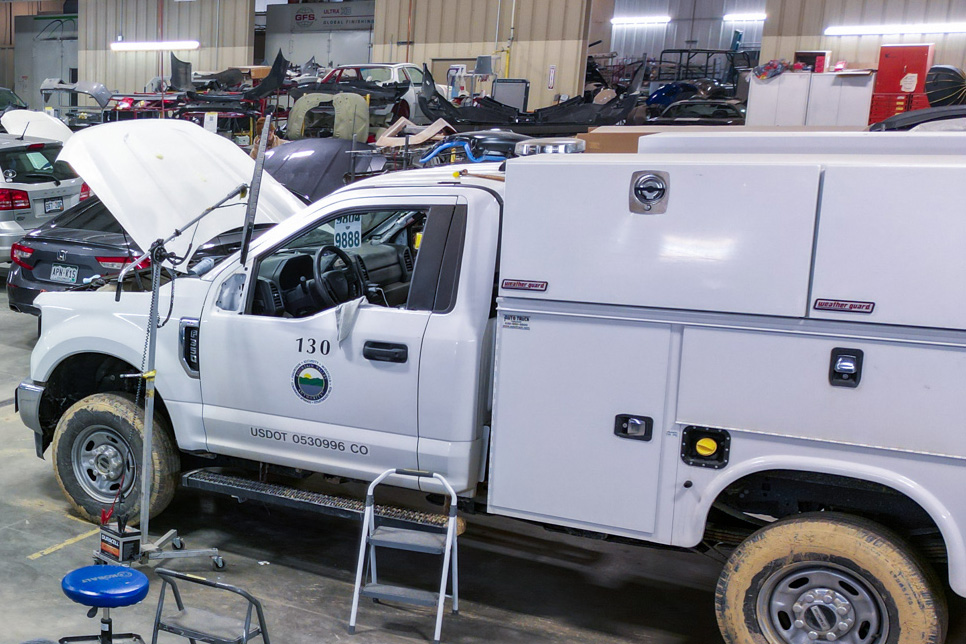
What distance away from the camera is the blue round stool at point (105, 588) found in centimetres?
306

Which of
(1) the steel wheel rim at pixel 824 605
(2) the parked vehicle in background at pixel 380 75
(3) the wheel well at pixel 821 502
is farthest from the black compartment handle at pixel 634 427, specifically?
(2) the parked vehicle in background at pixel 380 75

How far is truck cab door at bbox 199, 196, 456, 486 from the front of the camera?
4.27 meters

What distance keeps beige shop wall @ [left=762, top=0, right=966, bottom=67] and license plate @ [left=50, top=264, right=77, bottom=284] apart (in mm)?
16927

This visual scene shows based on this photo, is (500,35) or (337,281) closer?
(337,281)

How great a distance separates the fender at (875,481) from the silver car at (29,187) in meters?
9.32

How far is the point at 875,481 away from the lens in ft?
11.1

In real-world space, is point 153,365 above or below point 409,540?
above

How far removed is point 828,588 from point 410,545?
5.82 ft

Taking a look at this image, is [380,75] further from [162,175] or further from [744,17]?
[744,17]

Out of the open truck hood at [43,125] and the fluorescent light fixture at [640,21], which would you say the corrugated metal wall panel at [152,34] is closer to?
the fluorescent light fixture at [640,21]

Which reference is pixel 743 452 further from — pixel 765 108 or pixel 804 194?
pixel 765 108

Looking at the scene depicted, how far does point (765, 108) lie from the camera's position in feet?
42.0

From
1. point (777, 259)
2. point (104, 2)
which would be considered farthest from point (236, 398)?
point (104, 2)

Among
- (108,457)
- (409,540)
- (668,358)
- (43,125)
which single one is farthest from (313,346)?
(43,125)
